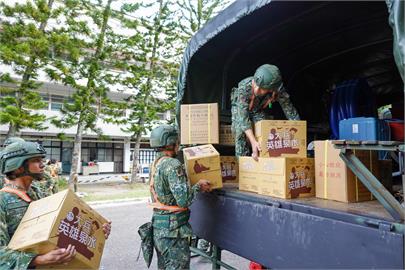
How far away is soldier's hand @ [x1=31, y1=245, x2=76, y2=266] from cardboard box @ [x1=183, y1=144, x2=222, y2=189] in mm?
1284

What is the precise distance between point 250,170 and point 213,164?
37 cm

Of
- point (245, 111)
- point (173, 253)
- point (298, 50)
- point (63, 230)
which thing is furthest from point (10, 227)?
point (298, 50)

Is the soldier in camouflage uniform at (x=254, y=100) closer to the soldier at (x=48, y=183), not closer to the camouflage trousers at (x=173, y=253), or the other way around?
the camouflage trousers at (x=173, y=253)

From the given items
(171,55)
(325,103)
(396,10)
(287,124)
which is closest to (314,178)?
(287,124)

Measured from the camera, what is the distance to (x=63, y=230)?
6.89 feet

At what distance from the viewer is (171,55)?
1650 centimetres

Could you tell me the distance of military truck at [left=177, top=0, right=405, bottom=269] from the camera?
5.81 feet

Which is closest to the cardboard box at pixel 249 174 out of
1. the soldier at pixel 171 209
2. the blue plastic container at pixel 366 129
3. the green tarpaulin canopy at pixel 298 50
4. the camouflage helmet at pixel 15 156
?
the soldier at pixel 171 209

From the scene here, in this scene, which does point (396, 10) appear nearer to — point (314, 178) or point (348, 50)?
point (314, 178)

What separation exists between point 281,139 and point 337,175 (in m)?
0.58

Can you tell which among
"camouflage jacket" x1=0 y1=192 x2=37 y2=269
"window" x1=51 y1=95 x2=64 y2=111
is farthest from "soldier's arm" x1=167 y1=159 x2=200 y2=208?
"window" x1=51 y1=95 x2=64 y2=111

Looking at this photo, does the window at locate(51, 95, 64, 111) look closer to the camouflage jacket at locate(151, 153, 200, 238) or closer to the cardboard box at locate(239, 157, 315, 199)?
the camouflage jacket at locate(151, 153, 200, 238)

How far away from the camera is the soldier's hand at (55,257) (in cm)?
198

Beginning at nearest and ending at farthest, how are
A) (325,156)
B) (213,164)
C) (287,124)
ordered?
(325,156)
(287,124)
(213,164)
